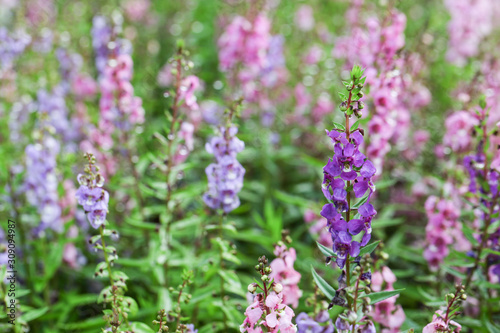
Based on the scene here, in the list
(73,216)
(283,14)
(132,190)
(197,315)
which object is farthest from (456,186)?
(283,14)

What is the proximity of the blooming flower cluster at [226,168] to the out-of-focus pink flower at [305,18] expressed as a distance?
18.2 feet

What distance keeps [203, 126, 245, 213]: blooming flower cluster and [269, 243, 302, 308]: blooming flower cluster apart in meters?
0.69

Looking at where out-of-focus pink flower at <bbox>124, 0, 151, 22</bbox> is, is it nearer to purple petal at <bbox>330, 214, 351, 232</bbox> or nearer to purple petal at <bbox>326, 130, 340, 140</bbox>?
purple petal at <bbox>326, 130, 340, 140</bbox>

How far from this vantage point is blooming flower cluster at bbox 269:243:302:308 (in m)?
2.86

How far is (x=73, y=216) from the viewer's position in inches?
191

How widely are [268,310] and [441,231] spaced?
84.6 inches

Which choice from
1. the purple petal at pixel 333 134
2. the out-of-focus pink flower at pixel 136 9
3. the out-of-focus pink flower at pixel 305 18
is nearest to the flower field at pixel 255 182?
the purple petal at pixel 333 134

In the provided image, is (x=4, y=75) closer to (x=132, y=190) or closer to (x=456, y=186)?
(x=132, y=190)

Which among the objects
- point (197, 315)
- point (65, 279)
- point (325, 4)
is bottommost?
point (197, 315)

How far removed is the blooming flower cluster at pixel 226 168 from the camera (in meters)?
3.33

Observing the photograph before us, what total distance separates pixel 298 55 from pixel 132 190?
3436 mm

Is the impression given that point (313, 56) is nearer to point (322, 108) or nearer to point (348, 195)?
point (322, 108)

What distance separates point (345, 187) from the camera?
7.43ft

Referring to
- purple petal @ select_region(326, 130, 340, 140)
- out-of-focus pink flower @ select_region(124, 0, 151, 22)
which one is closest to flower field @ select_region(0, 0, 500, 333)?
purple petal @ select_region(326, 130, 340, 140)
